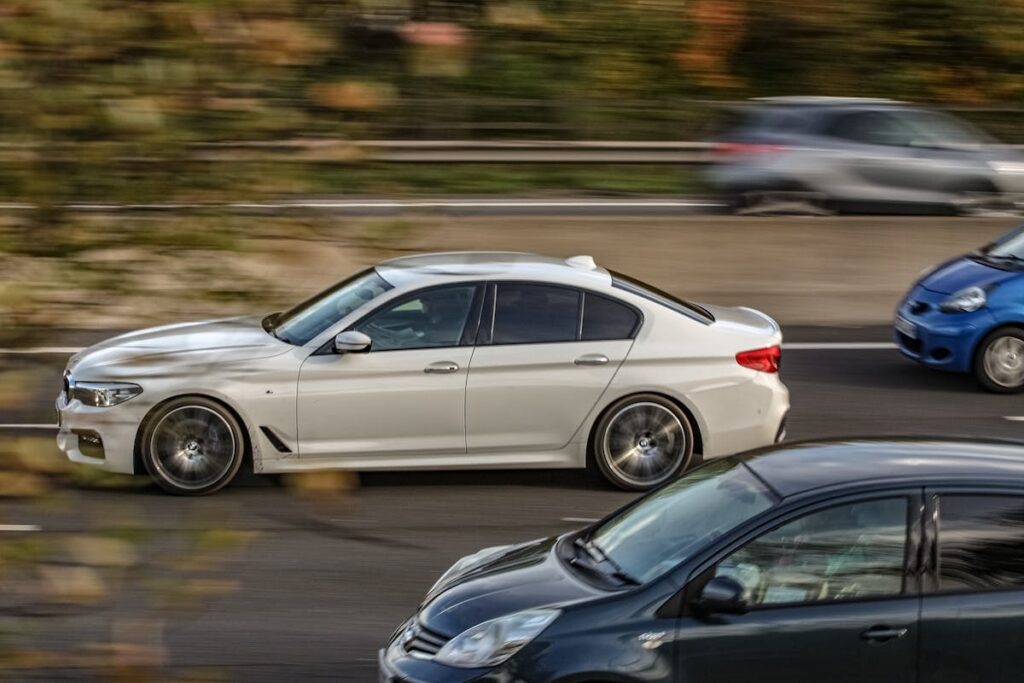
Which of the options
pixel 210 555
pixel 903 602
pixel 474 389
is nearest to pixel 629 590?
pixel 903 602

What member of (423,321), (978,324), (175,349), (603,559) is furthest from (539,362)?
(175,349)

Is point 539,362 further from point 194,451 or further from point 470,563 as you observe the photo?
point 470,563

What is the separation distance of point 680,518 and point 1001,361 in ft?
25.9

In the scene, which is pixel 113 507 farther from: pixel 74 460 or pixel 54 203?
pixel 54 203

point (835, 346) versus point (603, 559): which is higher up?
point (603, 559)

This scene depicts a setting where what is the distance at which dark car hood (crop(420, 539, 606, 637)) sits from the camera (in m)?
5.35

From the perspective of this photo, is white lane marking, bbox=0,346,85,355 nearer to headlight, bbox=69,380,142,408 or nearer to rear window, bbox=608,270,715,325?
headlight, bbox=69,380,142,408

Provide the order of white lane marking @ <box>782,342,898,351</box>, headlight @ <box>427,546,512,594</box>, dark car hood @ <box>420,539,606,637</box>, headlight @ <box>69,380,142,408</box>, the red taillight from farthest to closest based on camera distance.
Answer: white lane marking @ <box>782,342,898,351</box>, the red taillight, headlight @ <box>427,546,512,594</box>, dark car hood @ <box>420,539,606,637</box>, headlight @ <box>69,380,142,408</box>

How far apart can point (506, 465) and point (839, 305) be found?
7.18m

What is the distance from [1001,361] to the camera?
12648 millimetres

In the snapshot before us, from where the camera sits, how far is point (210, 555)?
8.66 ft

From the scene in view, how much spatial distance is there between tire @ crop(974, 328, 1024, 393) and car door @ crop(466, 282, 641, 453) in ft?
14.2

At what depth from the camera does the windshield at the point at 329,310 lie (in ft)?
31.2

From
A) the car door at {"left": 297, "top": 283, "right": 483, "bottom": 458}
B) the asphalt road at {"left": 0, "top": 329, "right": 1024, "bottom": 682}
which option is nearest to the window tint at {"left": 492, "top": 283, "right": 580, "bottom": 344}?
the car door at {"left": 297, "top": 283, "right": 483, "bottom": 458}
